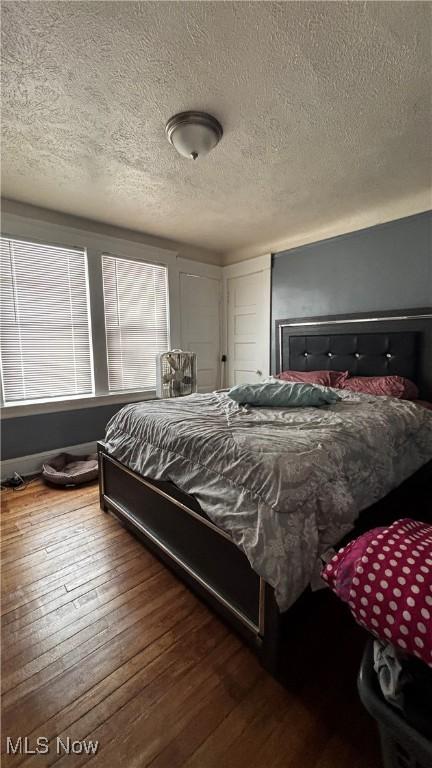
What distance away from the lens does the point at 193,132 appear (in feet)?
5.81

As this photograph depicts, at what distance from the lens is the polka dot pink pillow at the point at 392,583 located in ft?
2.03

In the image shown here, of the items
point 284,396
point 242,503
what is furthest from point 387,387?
point 242,503

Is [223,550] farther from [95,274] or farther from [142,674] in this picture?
Result: [95,274]

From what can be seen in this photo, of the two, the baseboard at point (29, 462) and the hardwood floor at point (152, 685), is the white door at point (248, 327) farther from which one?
the hardwood floor at point (152, 685)

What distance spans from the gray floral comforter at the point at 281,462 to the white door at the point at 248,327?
74.2 inches

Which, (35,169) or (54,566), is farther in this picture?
(35,169)

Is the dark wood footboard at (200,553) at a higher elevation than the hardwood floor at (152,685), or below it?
higher

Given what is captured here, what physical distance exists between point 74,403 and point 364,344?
9.52 ft

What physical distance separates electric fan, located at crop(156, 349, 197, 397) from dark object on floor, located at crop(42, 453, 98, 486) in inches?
41.2

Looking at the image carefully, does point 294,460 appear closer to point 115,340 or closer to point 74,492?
point 74,492

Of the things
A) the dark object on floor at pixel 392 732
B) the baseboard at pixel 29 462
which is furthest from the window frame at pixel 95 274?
the dark object on floor at pixel 392 732

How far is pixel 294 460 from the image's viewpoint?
1.25 m

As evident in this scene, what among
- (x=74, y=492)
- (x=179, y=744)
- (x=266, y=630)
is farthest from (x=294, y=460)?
(x=74, y=492)

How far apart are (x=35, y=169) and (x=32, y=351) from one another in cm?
151
